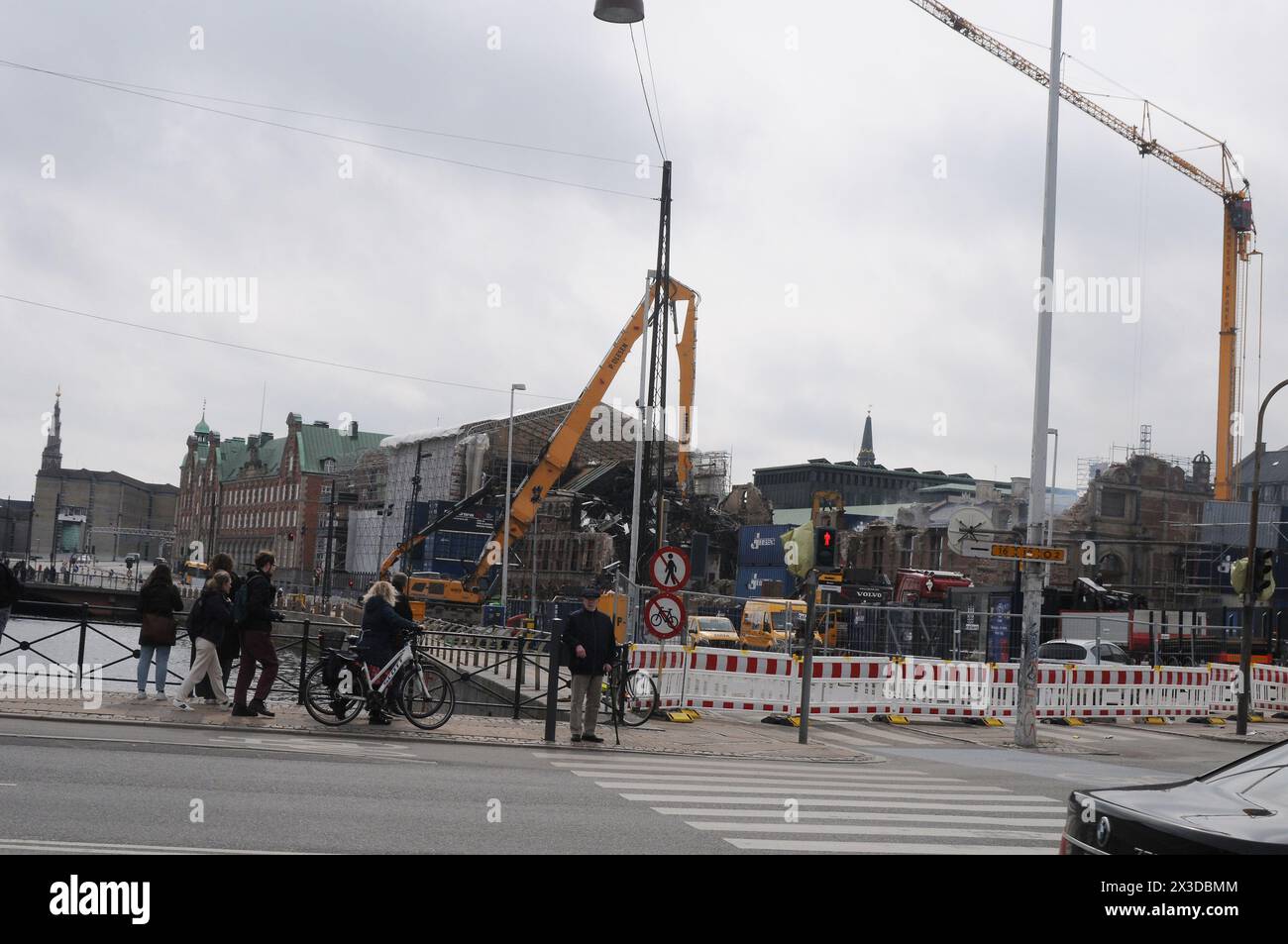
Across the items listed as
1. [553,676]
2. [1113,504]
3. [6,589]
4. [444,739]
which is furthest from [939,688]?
[1113,504]

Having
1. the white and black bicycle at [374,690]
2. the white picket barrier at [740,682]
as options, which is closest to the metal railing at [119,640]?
the white and black bicycle at [374,690]

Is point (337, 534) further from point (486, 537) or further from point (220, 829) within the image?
point (220, 829)

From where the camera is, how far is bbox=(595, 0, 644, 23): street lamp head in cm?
1546

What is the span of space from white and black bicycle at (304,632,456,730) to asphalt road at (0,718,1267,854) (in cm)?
111

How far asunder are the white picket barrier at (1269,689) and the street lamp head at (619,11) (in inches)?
904

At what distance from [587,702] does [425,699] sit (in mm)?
2030

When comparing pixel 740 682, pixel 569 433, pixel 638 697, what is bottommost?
pixel 638 697

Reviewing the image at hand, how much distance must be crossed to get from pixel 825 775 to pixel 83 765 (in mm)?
7643

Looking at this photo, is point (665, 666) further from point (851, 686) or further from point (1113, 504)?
point (1113, 504)

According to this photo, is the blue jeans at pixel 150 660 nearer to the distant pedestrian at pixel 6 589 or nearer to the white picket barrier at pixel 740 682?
the distant pedestrian at pixel 6 589

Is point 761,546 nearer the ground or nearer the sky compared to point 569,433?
nearer the ground

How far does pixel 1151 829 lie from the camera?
14.6 feet

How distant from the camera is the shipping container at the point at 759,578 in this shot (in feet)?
239

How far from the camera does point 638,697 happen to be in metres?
20.1
